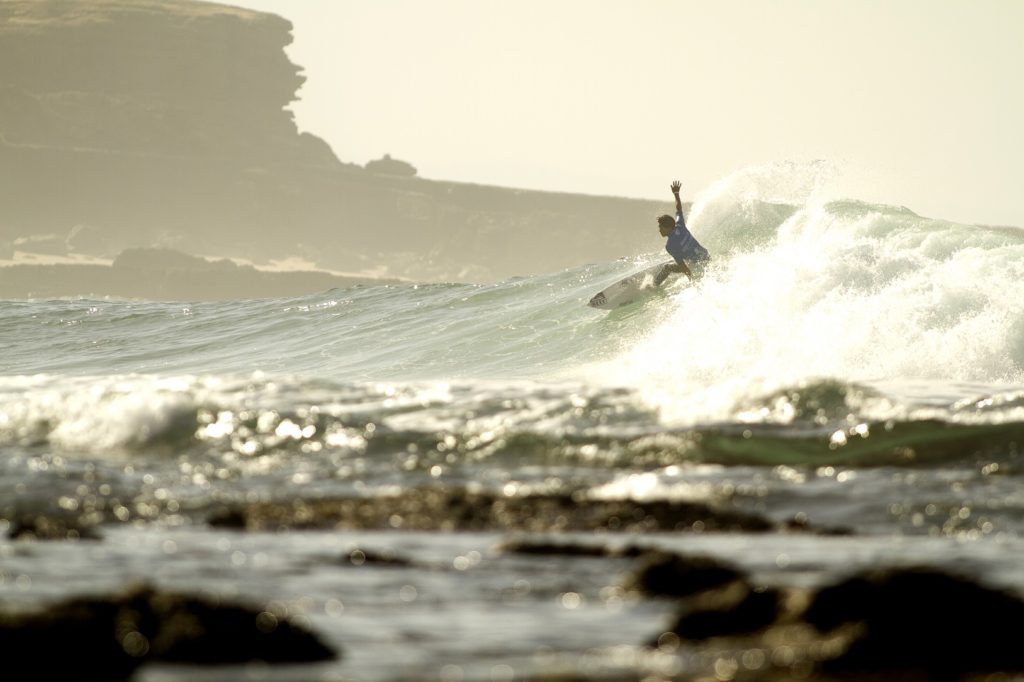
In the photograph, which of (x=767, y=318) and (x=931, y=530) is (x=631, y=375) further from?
(x=931, y=530)

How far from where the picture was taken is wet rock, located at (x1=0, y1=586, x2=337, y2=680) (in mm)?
4219

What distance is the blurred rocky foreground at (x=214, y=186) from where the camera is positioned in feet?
389

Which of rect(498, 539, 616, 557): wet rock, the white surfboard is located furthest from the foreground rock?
the white surfboard

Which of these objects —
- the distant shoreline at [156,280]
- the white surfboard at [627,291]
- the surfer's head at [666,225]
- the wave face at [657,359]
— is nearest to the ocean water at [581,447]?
the wave face at [657,359]

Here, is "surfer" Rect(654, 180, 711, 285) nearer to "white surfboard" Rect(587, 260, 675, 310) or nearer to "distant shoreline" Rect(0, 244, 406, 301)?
"white surfboard" Rect(587, 260, 675, 310)

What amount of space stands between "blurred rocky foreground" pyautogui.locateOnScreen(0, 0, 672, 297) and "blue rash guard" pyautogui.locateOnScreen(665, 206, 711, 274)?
3858 inches

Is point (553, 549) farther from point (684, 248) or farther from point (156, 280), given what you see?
point (156, 280)

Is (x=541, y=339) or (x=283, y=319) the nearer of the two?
(x=541, y=339)

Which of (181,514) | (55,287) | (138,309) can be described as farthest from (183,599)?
(55,287)

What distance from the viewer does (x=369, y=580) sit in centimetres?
572

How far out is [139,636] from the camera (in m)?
4.36

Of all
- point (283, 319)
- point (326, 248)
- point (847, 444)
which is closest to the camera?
point (847, 444)

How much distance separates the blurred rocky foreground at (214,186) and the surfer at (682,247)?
98.0 m

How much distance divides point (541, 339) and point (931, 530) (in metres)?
15.1
